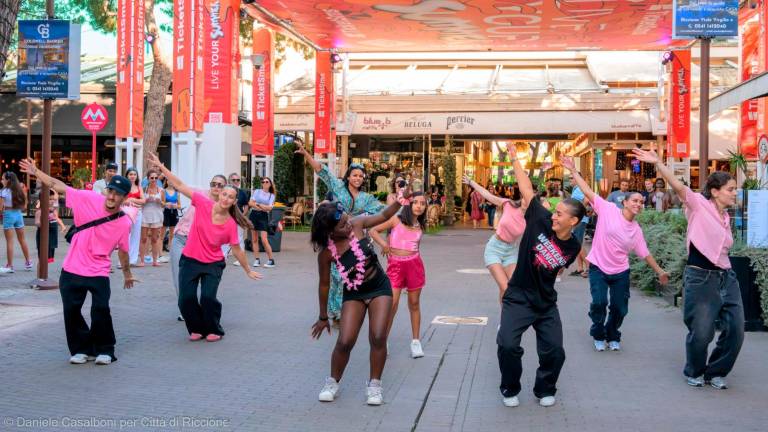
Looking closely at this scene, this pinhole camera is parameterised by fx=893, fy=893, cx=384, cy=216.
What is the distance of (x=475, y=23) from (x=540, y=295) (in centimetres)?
1840

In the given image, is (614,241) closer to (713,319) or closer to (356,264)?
(713,319)

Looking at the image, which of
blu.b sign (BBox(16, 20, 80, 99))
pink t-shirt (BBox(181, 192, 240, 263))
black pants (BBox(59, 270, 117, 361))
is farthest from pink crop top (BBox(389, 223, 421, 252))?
blu.b sign (BBox(16, 20, 80, 99))

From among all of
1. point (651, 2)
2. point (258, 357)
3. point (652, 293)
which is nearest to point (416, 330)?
point (258, 357)

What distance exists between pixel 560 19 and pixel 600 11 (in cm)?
118

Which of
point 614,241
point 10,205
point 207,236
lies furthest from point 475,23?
point 207,236

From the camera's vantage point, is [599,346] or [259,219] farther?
[259,219]

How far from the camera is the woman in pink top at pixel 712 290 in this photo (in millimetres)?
6910

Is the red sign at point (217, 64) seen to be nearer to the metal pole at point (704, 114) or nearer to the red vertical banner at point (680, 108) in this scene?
the metal pole at point (704, 114)

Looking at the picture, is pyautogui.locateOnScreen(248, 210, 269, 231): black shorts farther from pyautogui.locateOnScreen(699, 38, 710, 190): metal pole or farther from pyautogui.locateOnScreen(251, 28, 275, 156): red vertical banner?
pyautogui.locateOnScreen(699, 38, 710, 190): metal pole

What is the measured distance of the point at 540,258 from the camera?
6277 mm

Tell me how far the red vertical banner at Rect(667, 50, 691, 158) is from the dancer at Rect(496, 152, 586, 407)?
824 inches

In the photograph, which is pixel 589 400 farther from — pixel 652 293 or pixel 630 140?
pixel 630 140

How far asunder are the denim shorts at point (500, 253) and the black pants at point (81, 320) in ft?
12.2

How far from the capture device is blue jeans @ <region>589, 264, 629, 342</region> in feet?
28.0
